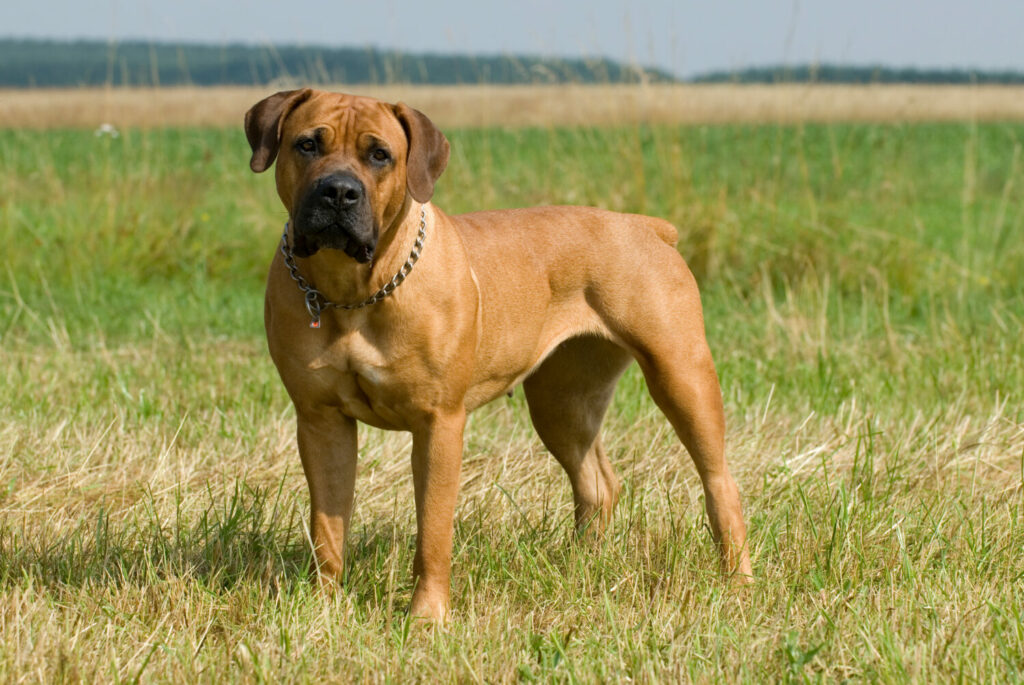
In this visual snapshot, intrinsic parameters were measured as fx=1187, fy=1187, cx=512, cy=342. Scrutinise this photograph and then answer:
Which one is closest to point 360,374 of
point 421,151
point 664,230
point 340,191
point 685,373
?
point 340,191

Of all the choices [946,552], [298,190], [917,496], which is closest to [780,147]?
[917,496]

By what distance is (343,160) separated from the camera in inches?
137

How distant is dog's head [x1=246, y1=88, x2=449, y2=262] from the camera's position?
3391 mm

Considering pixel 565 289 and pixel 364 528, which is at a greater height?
pixel 565 289

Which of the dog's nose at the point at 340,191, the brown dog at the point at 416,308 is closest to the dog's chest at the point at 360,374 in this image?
the brown dog at the point at 416,308

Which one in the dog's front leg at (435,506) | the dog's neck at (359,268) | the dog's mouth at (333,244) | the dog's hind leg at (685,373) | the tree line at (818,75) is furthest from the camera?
the tree line at (818,75)

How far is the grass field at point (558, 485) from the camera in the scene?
3.30 metres

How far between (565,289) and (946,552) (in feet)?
5.12

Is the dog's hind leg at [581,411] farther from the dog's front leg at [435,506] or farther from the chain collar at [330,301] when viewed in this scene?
the chain collar at [330,301]

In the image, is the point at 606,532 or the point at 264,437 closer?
the point at 606,532

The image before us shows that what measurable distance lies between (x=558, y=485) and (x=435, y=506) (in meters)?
1.30

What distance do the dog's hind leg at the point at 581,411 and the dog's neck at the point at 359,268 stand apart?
3.87ft

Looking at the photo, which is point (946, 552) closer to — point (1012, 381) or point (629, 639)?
point (629, 639)

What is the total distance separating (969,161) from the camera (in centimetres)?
1011
